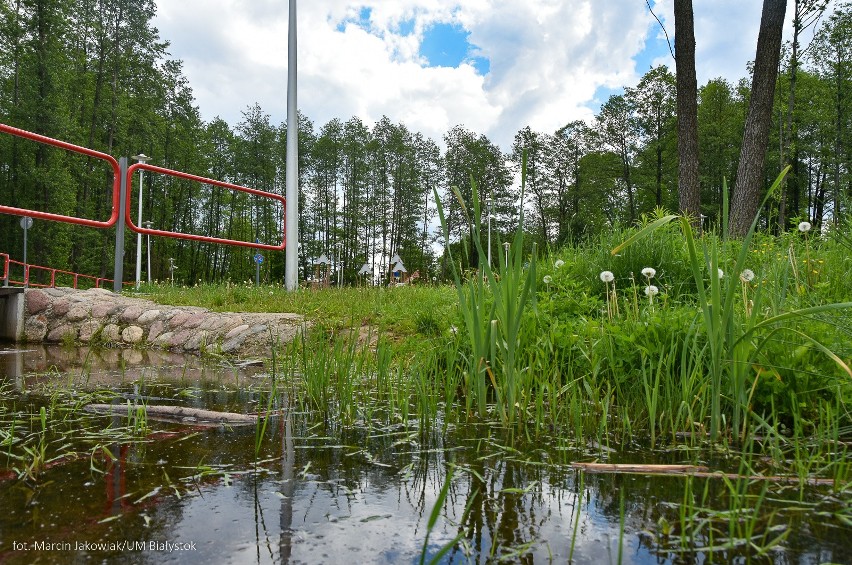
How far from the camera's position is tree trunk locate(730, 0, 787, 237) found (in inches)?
334

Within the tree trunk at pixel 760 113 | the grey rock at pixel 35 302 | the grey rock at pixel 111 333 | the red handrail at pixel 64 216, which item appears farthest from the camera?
the tree trunk at pixel 760 113

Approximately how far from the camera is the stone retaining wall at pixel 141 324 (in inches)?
208

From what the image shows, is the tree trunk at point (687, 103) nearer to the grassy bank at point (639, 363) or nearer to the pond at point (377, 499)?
the grassy bank at point (639, 363)


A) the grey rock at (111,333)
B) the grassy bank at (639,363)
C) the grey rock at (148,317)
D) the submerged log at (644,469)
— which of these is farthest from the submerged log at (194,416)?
the grey rock at (111,333)

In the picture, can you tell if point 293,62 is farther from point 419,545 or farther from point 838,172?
point 838,172

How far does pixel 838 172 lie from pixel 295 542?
39774 mm

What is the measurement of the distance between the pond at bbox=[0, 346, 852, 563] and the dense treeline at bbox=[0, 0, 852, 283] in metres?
13.6

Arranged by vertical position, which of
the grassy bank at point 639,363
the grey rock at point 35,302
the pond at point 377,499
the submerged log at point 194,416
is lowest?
the pond at point 377,499

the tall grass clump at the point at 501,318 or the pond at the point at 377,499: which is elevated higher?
the tall grass clump at the point at 501,318

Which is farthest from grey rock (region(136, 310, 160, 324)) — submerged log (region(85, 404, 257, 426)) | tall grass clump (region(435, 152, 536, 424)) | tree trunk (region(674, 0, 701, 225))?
tree trunk (region(674, 0, 701, 225))

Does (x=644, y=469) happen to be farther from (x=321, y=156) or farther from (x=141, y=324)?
(x=321, y=156)

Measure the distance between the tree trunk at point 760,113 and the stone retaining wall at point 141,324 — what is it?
7277 millimetres

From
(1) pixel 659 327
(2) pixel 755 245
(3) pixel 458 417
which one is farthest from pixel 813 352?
(2) pixel 755 245

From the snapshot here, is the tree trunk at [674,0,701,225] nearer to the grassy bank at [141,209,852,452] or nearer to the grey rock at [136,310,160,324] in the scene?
the grassy bank at [141,209,852,452]
